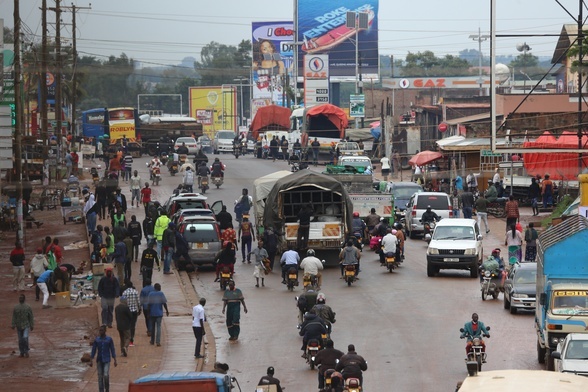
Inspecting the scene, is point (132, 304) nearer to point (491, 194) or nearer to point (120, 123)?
point (491, 194)

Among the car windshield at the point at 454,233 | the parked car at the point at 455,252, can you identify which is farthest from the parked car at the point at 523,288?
the car windshield at the point at 454,233

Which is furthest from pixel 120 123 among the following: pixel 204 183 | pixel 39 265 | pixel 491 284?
pixel 491 284

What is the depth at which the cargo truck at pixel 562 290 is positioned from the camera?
22.6 metres

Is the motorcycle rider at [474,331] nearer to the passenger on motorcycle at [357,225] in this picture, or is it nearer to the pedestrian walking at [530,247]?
the pedestrian walking at [530,247]

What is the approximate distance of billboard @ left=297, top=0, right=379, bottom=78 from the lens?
498ft

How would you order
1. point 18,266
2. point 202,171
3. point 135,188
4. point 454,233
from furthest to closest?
→ point 202,171 → point 135,188 → point 454,233 → point 18,266

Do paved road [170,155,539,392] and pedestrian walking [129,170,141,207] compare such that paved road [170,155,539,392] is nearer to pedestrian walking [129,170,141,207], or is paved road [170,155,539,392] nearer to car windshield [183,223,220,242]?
car windshield [183,223,220,242]

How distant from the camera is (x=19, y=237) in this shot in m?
42.2

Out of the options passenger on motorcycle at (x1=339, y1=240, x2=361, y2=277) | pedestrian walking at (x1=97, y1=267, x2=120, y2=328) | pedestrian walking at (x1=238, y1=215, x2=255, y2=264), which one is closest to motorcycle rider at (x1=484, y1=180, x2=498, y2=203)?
pedestrian walking at (x1=238, y1=215, x2=255, y2=264)

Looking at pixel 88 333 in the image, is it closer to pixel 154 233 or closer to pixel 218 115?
pixel 154 233

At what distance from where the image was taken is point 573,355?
66.2ft

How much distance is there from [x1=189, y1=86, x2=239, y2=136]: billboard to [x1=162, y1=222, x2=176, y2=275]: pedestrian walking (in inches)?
5148

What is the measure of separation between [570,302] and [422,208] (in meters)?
21.0

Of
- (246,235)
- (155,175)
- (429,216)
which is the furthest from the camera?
(155,175)
